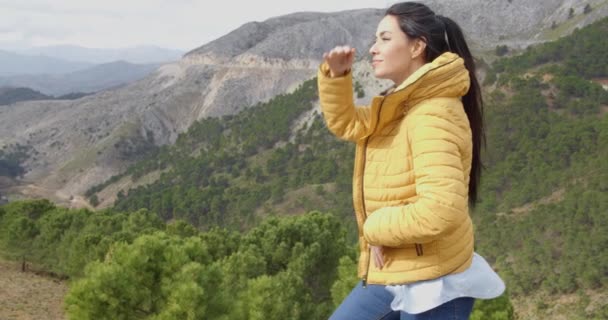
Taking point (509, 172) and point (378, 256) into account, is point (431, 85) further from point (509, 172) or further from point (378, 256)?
point (509, 172)

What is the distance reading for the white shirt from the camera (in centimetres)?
309

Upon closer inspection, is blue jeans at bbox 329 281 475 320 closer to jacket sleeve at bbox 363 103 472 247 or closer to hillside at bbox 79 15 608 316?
jacket sleeve at bbox 363 103 472 247

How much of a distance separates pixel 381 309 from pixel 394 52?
159 centimetres

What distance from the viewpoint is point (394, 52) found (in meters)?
3.36

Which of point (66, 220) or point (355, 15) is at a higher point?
point (355, 15)

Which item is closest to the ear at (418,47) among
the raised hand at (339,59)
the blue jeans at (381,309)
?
the raised hand at (339,59)

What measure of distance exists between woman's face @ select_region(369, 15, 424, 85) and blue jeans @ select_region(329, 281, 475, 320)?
134cm

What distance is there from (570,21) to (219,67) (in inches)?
4056

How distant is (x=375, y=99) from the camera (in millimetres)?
3197

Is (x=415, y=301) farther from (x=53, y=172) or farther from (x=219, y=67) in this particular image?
(x=219, y=67)

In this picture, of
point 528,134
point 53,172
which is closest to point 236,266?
point 528,134

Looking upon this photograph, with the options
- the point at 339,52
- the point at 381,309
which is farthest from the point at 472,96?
the point at 381,309

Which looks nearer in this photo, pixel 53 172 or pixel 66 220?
pixel 66 220

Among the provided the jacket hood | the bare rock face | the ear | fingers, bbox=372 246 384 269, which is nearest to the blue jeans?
fingers, bbox=372 246 384 269
